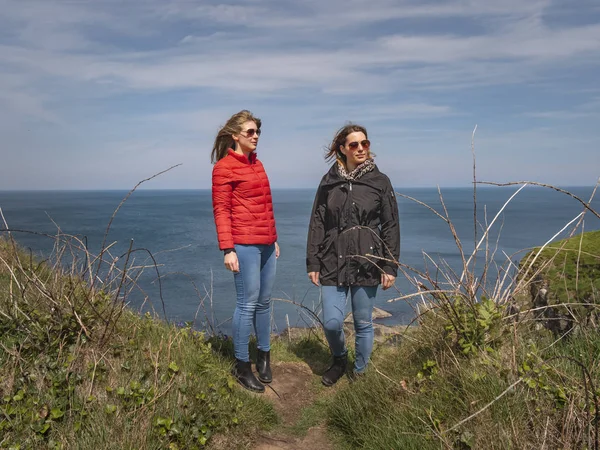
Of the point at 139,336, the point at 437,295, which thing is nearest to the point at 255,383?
the point at 139,336

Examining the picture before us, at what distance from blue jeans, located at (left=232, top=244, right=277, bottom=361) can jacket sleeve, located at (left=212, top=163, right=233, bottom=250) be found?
0.18 metres

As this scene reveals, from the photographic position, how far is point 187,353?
4082 millimetres

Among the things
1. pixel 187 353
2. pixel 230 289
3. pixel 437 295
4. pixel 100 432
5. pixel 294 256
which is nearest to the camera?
pixel 100 432

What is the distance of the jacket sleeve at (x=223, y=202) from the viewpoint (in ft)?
13.8

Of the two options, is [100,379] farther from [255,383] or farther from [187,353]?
[255,383]

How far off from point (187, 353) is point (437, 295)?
2180mm

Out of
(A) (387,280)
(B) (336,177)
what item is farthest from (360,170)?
(A) (387,280)

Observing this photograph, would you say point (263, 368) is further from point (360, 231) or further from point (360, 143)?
point (360, 143)

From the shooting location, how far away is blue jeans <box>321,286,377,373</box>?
4.52m

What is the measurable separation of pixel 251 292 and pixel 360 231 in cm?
119

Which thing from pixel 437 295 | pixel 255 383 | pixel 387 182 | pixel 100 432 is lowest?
pixel 255 383

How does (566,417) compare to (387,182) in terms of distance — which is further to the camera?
(387,182)

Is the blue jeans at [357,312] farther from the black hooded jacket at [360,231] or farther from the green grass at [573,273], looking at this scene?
the green grass at [573,273]

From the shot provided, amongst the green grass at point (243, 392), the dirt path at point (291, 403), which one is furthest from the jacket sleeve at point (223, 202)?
the dirt path at point (291, 403)
